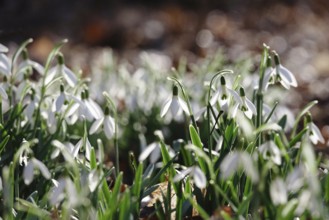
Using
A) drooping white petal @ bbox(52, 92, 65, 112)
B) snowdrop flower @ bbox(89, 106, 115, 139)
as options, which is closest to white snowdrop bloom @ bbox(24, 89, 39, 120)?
drooping white petal @ bbox(52, 92, 65, 112)

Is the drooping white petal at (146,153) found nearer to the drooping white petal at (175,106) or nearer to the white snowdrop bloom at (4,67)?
the drooping white petal at (175,106)

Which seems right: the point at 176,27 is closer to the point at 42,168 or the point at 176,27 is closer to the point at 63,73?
the point at 63,73

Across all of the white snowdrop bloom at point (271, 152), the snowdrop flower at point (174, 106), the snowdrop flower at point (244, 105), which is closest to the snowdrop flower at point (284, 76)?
the snowdrop flower at point (244, 105)

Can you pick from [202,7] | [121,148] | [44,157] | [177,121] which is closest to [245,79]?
[177,121]

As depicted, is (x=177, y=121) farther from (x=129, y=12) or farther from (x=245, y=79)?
(x=129, y=12)

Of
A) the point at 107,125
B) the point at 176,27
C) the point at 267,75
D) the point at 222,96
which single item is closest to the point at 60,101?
the point at 107,125
